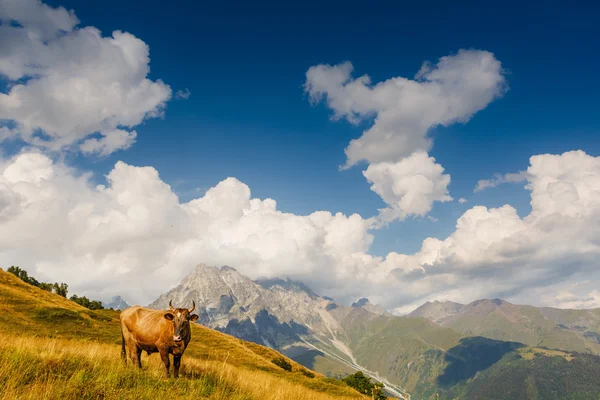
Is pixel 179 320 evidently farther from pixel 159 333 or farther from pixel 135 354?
pixel 135 354

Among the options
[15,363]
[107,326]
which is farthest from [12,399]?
[107,326]

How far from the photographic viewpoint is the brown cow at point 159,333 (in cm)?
1168

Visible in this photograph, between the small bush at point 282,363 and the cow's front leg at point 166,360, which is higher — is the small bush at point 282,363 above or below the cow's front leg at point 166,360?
below

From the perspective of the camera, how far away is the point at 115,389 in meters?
8.06

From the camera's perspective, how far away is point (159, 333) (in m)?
12.6

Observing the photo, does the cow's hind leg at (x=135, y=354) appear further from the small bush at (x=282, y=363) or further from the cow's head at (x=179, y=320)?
the small bush at (x=282, y=363)

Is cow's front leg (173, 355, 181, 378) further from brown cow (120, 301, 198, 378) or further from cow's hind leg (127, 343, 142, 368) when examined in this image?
cow's hind leg (127, 343, 142, 368)

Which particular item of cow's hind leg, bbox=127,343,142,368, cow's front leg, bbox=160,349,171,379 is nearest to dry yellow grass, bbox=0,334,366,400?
cow's front leg, bbox=160,349,171,379

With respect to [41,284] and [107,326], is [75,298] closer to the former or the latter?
[41,284]

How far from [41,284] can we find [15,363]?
304 ft

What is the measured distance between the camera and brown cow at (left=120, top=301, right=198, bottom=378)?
11680mm

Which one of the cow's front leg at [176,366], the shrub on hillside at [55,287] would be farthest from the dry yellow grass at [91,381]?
the shrub on hillside at [55,287]

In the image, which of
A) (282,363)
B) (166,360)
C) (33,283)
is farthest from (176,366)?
(33,283)

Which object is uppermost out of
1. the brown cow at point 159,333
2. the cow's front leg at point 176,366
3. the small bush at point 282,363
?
the brown cow at point 159,333
